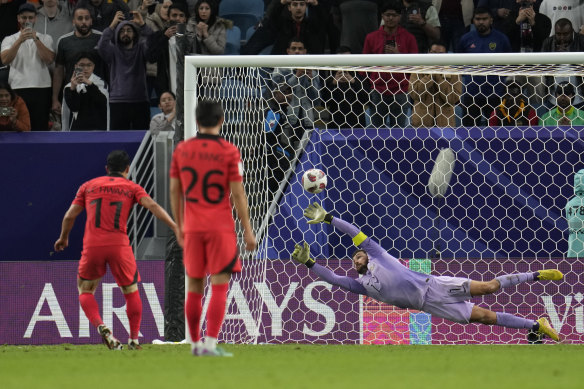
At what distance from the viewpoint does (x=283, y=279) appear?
461 inches

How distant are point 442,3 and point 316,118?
3310 mm

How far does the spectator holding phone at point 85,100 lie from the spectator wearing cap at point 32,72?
0.31 meters

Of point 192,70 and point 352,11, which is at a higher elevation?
point 352,11

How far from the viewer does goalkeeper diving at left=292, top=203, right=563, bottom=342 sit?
432 inches

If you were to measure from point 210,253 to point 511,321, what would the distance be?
4569 millimetres

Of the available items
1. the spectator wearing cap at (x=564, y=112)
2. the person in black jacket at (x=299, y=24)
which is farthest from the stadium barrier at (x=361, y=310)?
the person in black jacket at (x=299, y=24)

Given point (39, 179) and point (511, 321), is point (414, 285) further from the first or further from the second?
point (39, 179)

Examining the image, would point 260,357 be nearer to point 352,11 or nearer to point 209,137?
point 209,137

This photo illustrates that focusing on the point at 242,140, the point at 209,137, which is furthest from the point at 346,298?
the point at 209,137

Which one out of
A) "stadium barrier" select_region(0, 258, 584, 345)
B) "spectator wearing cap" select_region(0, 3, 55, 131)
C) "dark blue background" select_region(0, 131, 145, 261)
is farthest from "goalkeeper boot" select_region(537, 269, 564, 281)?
"spectator wearing cap" select_region(0, 3, 55, 131)

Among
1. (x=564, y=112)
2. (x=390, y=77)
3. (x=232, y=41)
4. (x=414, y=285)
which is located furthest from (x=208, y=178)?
(x=232, y=41)

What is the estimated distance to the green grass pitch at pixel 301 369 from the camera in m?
6.09

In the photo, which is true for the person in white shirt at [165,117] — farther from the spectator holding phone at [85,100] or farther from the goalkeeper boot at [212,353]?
the goalkeeper boot at [212,353]

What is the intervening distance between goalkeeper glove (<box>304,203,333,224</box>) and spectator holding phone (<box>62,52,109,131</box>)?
4.29m
